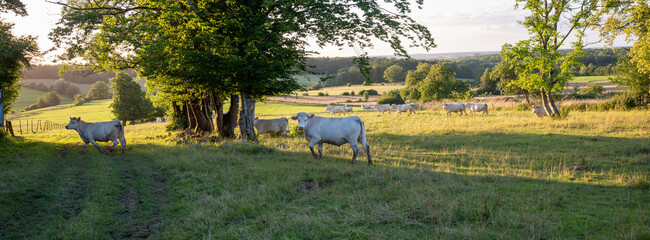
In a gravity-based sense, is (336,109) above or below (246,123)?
below

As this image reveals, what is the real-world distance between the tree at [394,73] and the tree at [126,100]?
81609mm

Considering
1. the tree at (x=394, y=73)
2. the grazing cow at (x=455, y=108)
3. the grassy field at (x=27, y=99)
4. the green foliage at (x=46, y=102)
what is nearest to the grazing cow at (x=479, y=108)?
the grazing cow at (x=455, y=108)

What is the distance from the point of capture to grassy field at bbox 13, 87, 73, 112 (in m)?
92.2

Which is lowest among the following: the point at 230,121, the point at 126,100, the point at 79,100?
the point at 230,121

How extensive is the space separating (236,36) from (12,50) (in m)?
12.1

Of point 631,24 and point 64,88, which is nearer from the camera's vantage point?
point 631,24

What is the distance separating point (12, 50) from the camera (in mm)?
16516

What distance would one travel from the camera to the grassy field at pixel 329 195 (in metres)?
5.40

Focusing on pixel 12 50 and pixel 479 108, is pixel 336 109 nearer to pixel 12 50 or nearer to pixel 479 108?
pixel 479 108

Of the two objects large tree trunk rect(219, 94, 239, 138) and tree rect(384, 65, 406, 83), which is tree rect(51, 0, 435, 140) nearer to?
large tree trunk rect(219, 94, 239, 138)

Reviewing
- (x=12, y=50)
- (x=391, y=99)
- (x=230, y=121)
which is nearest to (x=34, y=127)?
(x=12, y=50)

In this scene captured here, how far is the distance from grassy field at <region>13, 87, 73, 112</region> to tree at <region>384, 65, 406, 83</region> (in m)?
104

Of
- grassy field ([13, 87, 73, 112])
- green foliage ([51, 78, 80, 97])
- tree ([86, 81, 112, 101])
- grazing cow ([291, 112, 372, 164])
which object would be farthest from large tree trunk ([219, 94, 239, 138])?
green foliage ([51, 78, 80, 97])

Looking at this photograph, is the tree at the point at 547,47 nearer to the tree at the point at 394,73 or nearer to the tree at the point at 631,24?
the tree at the point at 631,24
